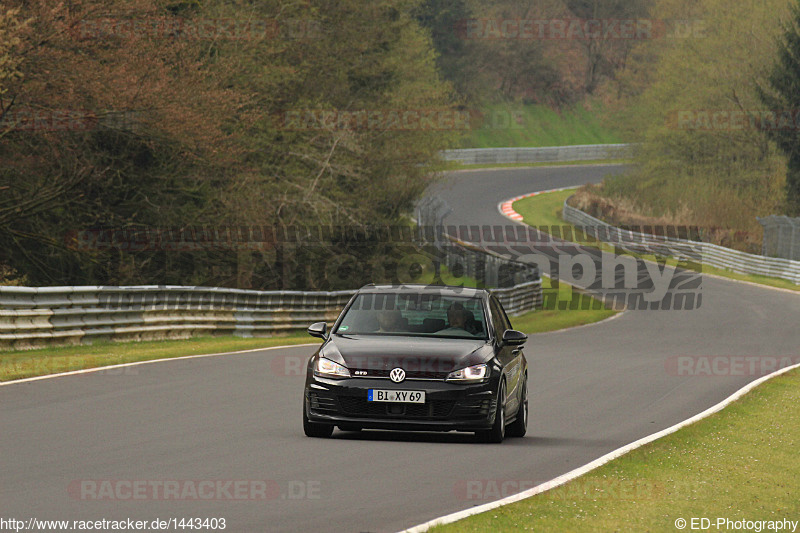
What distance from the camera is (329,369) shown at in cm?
1188

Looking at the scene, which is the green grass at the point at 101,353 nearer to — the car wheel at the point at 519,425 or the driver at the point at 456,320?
the driver at the point at 456,320

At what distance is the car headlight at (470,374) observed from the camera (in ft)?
38.6

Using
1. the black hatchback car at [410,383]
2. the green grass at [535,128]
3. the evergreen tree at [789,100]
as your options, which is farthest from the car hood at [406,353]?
the green grass at [535,128]

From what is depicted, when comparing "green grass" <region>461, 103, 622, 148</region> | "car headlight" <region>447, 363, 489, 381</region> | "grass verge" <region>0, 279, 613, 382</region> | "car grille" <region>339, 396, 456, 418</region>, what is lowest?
"grass verge" <region>0, 279, 613, 382</region>

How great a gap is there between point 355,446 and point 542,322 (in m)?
27.3

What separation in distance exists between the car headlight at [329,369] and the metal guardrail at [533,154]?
84.7 metres

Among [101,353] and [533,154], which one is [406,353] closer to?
[101,353]

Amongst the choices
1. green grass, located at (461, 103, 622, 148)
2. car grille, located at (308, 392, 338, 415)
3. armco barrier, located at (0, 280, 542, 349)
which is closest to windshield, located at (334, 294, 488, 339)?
car grille, located at (308, 392, 338, 415)

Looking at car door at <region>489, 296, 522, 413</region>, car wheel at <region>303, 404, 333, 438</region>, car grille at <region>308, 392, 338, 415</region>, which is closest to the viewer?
car grille at <region>308, 392, 338, 415</region>

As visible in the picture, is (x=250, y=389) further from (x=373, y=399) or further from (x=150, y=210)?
(x=150, y=210)

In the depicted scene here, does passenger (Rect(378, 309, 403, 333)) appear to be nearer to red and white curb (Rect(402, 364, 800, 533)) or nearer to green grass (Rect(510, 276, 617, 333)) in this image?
red and white curb (Rect(402, 364, 800, 533))

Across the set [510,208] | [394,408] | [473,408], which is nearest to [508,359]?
[473,408]

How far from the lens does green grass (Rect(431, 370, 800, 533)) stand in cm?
804

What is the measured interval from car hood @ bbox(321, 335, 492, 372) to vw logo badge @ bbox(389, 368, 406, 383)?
0.04m
